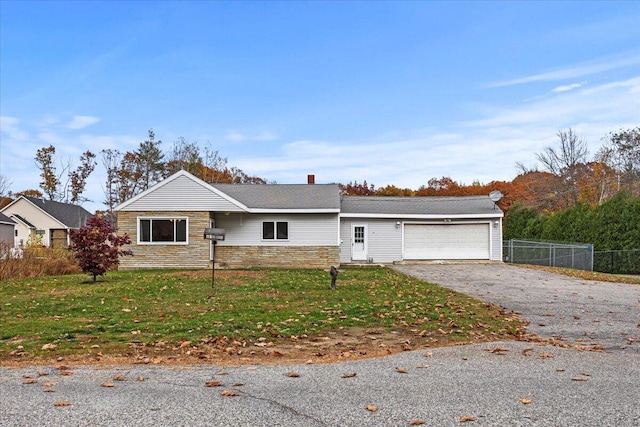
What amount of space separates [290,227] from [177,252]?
16.3ft

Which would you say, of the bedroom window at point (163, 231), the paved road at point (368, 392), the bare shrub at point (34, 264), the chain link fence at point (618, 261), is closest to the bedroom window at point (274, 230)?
the bedroom window at point (163, 231)

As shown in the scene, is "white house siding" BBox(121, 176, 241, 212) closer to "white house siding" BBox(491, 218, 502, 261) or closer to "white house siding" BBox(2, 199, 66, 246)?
"white house siding" BBox(491, 218, 502, 261)

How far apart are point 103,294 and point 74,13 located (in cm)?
901

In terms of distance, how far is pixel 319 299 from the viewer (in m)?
11.7

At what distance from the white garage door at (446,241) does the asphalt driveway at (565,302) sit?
6368mm

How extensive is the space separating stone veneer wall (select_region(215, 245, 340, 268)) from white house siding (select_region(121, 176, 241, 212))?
211cm

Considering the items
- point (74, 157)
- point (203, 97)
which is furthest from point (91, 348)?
point (74, 157)

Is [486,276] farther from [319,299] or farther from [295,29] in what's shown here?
[295,29]

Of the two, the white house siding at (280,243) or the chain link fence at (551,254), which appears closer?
the white house siding at (280,243)

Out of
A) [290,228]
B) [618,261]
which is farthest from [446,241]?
[290,228]

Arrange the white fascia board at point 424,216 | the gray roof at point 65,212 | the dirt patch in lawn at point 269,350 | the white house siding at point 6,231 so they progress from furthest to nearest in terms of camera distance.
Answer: the gray roof at point 65,212, the white house siding at point 6,231, the white fascia board at point 424,216, the dirt patch in lawn at point 269,350

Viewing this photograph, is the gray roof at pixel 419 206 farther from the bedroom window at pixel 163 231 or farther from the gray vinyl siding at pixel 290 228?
the bedroom window at pixel 163 231

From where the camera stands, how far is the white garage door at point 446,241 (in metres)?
26.3

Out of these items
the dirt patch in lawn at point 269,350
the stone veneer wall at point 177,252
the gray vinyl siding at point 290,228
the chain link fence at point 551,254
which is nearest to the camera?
the dirt patch in lawn at point 269,350
